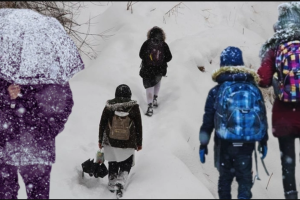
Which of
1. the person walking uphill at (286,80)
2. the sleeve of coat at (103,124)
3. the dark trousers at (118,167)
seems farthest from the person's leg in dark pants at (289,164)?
the sleeve of coat at (103,124)

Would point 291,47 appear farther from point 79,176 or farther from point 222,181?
point 79,176

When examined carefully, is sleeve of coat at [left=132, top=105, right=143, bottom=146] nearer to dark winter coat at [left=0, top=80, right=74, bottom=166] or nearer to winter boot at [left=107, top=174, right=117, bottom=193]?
winter boot at [left=107, top=174, right=117, bottom=193]

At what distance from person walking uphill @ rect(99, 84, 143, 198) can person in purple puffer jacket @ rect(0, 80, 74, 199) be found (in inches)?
42.7

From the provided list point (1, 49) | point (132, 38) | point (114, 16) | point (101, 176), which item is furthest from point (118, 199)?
point (114, 16)

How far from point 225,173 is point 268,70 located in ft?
3.48

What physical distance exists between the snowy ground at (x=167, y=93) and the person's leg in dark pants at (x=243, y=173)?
1.85 feet

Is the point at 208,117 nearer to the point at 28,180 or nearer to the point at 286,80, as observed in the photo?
the point at 286,80

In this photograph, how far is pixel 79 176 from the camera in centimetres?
470

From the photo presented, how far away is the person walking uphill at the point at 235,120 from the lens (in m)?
3.44

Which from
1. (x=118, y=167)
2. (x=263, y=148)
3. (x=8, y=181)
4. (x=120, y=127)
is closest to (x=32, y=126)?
(x=8, y=181)

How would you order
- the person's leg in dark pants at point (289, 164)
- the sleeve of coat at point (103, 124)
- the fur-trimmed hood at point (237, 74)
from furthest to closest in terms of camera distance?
1. the sleeve of coat at point (103, 124)
2. the person's leg in dark pants at point (289, 164)
3. the fur-trimmed hood at point (237, 74)

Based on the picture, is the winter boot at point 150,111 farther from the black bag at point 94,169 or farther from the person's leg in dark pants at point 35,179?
the person's leg in dark pants at point 35,179

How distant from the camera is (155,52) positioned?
656 cm

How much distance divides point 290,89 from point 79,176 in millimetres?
2638
